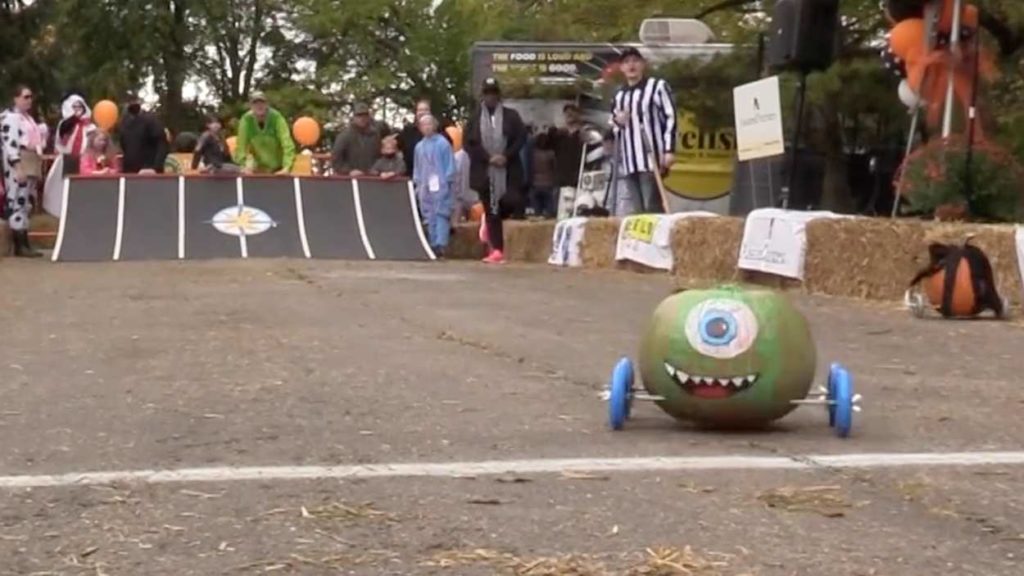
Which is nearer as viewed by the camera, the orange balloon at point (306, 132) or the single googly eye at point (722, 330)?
the single googly eye at point (722, 330)

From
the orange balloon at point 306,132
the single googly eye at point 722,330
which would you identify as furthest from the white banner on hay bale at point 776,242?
the orange balloon at point 306,132

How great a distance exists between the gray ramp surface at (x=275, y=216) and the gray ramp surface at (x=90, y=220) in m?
1.45

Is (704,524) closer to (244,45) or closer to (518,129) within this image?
(518,129)

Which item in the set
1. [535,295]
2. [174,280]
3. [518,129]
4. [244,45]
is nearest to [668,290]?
[535,295]

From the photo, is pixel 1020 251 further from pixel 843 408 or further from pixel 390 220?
pixel 390 220

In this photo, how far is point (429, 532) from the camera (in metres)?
4.91

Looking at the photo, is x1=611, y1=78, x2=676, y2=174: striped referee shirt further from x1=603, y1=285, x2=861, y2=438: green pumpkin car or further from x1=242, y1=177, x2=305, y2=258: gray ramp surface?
x1=603, y1=285, x2=861, y2=438: green pumpkin car

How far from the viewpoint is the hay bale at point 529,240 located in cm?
2033

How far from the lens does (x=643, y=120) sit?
17.3 meters

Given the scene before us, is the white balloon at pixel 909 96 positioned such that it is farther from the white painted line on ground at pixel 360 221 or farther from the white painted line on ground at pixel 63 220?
the white painted line on ground at pixel 63 220

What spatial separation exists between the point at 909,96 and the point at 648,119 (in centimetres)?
244

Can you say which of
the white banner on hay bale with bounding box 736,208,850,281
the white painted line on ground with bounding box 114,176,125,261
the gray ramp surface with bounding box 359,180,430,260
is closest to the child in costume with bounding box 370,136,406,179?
the gray ramp surface with bounding box 359,180,430,260

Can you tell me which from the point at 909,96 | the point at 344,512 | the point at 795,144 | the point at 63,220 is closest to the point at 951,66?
the point at 909,96

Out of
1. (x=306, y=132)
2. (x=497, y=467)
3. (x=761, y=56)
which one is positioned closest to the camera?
(x=497, y=467)
